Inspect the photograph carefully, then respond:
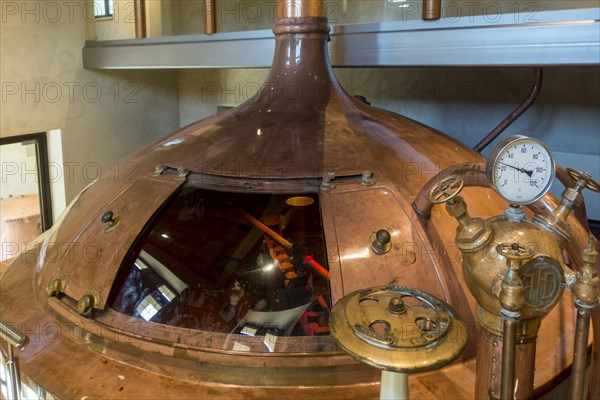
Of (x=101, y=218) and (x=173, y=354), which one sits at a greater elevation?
(x=101, y=218)

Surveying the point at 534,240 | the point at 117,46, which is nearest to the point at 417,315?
the point at 534,240

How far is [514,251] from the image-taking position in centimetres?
96

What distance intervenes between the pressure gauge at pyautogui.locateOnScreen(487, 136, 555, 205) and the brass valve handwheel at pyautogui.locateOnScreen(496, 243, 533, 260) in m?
0.15

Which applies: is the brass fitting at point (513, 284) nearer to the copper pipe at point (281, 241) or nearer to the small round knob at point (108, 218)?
the copper pipe at point (281, 241)

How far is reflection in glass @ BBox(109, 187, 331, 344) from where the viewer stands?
144 centimetres

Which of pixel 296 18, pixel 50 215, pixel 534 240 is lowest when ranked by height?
pixel 50 215

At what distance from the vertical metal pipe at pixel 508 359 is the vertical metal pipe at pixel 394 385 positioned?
0.19 meters

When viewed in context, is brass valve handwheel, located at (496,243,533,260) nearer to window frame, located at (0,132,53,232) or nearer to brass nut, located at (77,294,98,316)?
brass nut, located at (77,294,98,316)

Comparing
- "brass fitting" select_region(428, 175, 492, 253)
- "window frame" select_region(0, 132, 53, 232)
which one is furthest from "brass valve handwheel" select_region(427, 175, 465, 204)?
→ "window frame" select_region(0, 132, 53, 232)

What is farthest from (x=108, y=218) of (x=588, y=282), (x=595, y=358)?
(x=595, y=358)

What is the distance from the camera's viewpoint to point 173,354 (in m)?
1.43

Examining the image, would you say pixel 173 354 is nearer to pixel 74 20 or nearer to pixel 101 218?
pixel 101 218

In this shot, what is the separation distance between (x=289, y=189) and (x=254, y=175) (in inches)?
4.6

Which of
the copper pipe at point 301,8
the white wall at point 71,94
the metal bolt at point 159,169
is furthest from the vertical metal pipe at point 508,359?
the white wall at point 71,94
